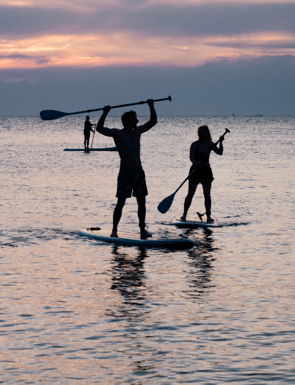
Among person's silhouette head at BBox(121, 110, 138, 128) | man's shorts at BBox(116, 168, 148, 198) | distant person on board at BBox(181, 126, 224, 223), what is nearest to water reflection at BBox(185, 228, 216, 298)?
distant person on board at BBox(181, 126, 224, 223)

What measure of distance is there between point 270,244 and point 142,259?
224 cm

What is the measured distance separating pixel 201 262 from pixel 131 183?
1753 mm

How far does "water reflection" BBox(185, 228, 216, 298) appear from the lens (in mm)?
7840

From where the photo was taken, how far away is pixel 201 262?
9.28 meters

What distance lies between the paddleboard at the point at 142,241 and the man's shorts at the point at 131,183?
715 mm

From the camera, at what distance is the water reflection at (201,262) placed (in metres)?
7.84

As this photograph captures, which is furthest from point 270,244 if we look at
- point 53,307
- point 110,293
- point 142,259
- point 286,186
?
point 286,186

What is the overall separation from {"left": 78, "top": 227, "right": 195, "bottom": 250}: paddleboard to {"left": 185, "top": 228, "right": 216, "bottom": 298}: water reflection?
0.18 m

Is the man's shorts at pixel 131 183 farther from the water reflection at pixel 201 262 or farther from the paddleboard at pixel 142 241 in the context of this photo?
the water reflection at pixel 201 262

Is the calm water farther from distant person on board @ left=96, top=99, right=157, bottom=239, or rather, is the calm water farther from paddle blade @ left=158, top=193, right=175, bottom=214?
distant person on board @ left=96, top=99, right=157, bottom=239

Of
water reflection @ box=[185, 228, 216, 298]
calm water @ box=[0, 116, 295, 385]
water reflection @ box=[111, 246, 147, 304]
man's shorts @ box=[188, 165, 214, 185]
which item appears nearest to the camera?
calm water @ box=[0, 116, 295, 385]

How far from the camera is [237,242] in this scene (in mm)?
10867

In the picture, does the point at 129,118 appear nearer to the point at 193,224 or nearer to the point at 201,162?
the point at 201,162

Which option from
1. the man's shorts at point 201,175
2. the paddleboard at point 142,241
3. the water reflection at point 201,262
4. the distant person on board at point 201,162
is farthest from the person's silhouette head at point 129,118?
the man's shorts at point 201,175
